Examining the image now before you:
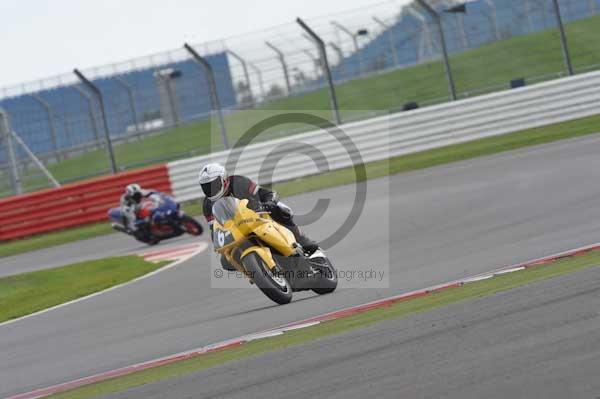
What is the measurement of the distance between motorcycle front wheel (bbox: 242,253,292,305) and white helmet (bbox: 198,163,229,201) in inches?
26.1

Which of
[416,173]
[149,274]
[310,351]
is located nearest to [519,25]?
[416,173]

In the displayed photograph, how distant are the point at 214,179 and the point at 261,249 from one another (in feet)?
2.44

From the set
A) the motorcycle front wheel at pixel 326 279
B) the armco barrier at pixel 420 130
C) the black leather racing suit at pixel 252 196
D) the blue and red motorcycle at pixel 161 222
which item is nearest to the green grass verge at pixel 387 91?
the armco barrier at pixel 420 130

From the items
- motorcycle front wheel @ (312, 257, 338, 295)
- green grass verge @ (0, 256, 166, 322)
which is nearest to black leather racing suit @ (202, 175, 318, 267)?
motorcycle front wheel @ (312, 257, 338, 295)

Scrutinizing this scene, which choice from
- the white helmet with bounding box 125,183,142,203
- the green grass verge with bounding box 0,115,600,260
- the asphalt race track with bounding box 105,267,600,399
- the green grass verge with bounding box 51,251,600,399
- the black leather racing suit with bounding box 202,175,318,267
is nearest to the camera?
the asphalt race track with bounding box 105,267,600,399

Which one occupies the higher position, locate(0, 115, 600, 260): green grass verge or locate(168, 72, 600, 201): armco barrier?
locate(168, 72, 600, 201): armco barrier

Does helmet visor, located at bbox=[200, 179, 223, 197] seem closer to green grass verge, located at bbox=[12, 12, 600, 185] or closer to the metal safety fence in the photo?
the metal safety fence

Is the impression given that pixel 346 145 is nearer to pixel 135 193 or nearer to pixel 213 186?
pixel 135 193

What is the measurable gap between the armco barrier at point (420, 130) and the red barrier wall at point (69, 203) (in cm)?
61

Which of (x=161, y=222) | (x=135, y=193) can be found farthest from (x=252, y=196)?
(x=135, y=193)

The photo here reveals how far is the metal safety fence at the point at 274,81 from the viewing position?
22172 millimetres

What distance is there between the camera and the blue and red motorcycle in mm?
17172

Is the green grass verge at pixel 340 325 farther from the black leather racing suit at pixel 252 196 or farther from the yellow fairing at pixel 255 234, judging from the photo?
the black leather racing suit at pixel 252 196

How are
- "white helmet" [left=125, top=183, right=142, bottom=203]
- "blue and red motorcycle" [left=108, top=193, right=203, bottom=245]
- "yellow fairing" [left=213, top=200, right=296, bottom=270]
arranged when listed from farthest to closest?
"white helmet" [left=125, top=183, right=142, bottom=203], "blue and red motorcycle" [left=108, top=193, right=203, bottom=245], "yellow fairing" [left=213, top=200, right=296, bottom=270]
